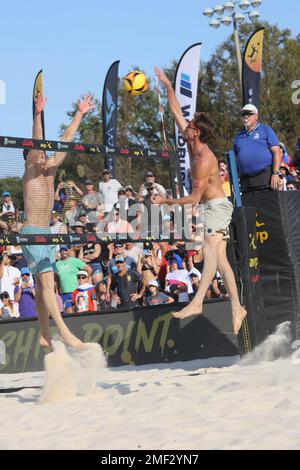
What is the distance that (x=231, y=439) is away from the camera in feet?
15.9

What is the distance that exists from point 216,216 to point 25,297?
4532mm

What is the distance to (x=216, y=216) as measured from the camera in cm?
743

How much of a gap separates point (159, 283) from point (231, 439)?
22.3ft

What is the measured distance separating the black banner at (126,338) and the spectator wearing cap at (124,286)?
333mm

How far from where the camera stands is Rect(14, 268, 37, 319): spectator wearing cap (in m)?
11.1

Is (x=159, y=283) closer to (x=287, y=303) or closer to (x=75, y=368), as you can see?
(x=287, y=303)

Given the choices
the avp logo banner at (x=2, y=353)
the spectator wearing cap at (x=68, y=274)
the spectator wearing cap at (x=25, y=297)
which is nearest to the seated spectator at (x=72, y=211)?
the avp logo banner at (x=2, y=353)

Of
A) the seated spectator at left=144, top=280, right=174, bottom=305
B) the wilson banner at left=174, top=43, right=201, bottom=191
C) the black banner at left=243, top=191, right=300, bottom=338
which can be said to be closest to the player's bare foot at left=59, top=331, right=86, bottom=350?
the black banner at left=243, top=191, right=300, bottom=338

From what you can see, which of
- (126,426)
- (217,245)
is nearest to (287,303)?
(217,245)

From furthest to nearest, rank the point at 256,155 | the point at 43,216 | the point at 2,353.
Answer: the point at 2,353 → the point at 256,155 → the point at 43,216

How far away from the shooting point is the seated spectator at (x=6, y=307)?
11.3m

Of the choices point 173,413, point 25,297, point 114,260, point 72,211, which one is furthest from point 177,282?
point 173,413

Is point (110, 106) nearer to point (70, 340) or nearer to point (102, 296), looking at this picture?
point (102, 296)
